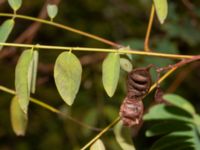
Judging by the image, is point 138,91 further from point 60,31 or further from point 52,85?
point 60,31

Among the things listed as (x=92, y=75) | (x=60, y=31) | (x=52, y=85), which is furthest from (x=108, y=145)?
(x=60, y=31)

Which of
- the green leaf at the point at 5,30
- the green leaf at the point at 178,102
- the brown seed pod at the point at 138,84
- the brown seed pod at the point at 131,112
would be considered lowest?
the green leaf at the point at 178,102

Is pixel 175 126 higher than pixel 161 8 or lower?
lower

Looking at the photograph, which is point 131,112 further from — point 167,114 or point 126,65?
point 167,114

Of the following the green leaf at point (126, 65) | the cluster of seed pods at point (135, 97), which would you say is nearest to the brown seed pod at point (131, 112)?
the cluster of seed pods at point (135, 97)

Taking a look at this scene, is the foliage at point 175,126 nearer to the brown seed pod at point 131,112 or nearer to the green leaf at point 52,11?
the brown seed pod at point 131,112

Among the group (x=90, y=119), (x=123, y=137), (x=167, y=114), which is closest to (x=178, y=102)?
(x=167, y=114)
